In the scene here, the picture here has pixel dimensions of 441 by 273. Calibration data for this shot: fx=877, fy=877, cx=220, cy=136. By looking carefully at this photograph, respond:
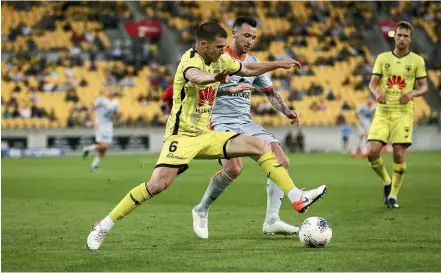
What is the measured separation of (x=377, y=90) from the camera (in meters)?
13.3

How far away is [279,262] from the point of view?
25.5 ft

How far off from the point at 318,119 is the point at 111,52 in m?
11.1

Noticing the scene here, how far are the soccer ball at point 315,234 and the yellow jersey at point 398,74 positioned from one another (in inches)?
206

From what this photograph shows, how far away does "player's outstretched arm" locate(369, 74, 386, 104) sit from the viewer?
42.7 ft

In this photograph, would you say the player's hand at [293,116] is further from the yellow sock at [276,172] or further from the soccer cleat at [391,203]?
the soccer cleat at [391,203]

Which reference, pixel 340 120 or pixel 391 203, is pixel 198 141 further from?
pixel 340 120

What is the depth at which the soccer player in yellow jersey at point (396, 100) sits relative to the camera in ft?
44.1

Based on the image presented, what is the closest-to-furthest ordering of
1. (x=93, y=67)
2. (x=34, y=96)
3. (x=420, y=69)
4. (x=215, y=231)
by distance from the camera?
(x=215, y=231) < (x=420, y=69) < (x=34, y=96) < (x=93, y=67)

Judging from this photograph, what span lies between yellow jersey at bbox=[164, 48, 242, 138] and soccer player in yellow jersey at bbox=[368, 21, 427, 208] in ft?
16.7

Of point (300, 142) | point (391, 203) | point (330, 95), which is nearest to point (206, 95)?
point (391, 203)

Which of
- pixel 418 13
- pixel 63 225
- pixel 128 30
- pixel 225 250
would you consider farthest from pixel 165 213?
pixel 418 13

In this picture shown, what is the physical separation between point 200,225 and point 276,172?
1.53 m

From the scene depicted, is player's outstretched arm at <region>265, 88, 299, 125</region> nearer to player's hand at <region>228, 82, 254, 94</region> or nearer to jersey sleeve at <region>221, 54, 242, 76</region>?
player's hand at <region>228, 82, 254, 94</region>

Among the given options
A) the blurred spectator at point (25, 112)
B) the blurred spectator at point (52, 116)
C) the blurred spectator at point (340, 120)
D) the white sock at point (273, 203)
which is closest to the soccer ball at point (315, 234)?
the white sock at point (273, 203)
